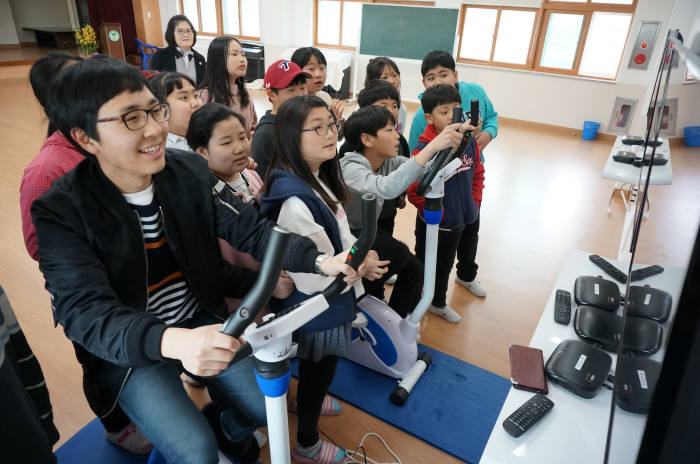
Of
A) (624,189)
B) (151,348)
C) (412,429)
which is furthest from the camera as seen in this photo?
(624,189)

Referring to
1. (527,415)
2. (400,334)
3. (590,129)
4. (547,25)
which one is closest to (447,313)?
(400,334)

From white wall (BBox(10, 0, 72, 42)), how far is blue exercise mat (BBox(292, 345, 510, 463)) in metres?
14.7

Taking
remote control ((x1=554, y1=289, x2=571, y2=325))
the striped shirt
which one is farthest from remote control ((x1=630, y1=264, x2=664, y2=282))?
the striped shirt

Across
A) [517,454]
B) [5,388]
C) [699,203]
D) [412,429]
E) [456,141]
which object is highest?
[699,203]

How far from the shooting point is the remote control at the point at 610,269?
1.69m

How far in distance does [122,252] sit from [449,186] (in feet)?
5.27

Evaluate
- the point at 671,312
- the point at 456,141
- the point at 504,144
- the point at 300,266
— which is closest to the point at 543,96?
the point at 504,144

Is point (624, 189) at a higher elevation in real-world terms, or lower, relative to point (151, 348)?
lower

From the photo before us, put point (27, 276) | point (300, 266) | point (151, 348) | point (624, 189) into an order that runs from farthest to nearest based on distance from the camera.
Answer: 1. point (624, 189)
2. point (27, 276)
3. point (300, 266)
4. point (151, 348)

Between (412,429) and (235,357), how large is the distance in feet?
4.15

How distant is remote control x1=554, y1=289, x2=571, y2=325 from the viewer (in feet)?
4.85

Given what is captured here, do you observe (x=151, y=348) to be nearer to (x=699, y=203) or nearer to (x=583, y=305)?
(x=699, y=203)

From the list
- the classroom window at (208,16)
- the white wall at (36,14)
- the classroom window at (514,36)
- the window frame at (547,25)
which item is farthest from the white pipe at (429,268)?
the white wall at (36,14)

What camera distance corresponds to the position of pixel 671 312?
1.65 ft
